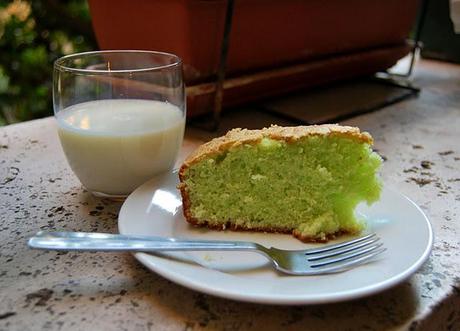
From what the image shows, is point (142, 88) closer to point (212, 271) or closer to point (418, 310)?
point (212, 271)

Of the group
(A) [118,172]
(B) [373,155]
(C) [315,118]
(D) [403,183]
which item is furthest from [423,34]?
(A) [118,172]

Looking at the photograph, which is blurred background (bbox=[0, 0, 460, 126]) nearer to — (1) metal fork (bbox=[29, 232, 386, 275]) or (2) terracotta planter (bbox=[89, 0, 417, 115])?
(2) terracotta planter (bbox=[89, 0, 417, 115])

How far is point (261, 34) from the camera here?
40.2 inches

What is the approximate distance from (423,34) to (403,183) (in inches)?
38.9

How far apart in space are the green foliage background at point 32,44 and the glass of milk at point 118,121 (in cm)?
92

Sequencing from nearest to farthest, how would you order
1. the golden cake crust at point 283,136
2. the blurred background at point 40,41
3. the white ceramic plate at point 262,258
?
the white ceramic plate at point 262,258 → the golden cake crust at point 283,136 → the blurred background at point 40,41

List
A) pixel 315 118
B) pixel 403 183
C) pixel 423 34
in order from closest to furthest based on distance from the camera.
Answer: pixel 403 183, pixel 315 118, pixel 423 34

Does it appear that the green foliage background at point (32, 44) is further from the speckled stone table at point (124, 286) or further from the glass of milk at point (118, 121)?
the glass of milk at point (118, 121)

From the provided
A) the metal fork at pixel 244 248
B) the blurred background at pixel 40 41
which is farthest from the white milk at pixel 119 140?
the blurred background at pixel 40 41

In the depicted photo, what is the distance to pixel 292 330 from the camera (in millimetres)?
462

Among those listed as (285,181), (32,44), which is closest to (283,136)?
(285,181)

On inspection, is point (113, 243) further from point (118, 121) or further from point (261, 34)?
point (261, 34)

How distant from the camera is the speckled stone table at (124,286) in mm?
469

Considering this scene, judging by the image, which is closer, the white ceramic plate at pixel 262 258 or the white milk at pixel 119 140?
the white ceramic plate at pixel 262 258
